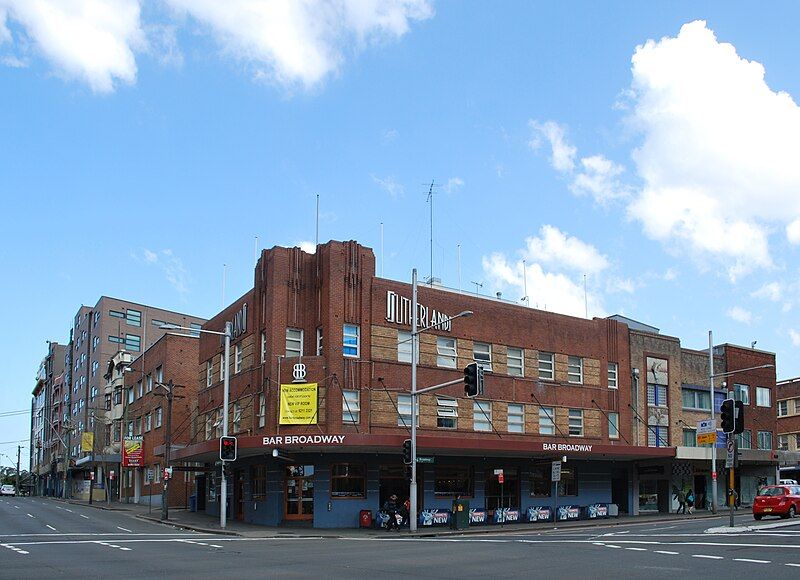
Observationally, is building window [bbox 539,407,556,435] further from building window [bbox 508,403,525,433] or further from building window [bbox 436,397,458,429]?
building window [bbox 436,397,458,429]

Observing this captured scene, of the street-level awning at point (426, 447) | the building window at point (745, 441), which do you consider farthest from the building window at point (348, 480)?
the building window at point (745, 441)

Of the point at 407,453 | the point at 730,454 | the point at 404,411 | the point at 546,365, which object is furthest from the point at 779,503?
the point at 404,411

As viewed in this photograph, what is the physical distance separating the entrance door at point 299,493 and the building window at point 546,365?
14.9m

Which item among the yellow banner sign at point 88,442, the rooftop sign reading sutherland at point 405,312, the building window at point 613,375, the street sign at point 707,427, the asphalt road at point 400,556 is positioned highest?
the rooftop sign reading sutherland at point 405,312

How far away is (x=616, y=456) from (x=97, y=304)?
7495cm

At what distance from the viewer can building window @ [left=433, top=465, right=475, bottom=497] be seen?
42.3 m

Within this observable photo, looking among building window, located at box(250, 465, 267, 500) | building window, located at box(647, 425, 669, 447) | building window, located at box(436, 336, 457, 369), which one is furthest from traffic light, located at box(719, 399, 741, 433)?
building window, located at box(250, 465, 267, 500)

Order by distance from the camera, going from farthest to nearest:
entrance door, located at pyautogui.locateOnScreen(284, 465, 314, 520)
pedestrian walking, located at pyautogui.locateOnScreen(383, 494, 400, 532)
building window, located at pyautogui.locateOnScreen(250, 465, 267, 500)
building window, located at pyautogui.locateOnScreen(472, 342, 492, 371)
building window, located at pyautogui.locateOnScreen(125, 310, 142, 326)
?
1. building window, located at pyautogui.locateOnScreen(125, 310, 142, 326)
2. building window, located at pyautogui.locateOnScreen(472, 342, 492, 371)
3. building window, located at pyautogui.locateOnScreen(250, 465, 267, 500)
4. entrance door, located at pyautogui.locateOnScreen(284, 465, 314, 520)
5. pedestrian walking, located at pyautogui.locateOnScreen(383, 494, 400, 532)

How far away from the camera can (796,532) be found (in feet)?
92.9

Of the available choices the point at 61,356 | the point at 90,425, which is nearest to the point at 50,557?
the point at 90,425

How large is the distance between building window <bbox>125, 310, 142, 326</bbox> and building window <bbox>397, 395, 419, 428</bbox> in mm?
68283

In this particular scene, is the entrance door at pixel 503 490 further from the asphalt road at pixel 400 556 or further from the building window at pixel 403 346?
the asphalt road at pixel 400 556

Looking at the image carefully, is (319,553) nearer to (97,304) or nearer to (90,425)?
(90,425)

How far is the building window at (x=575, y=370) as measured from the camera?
48.7 metres
